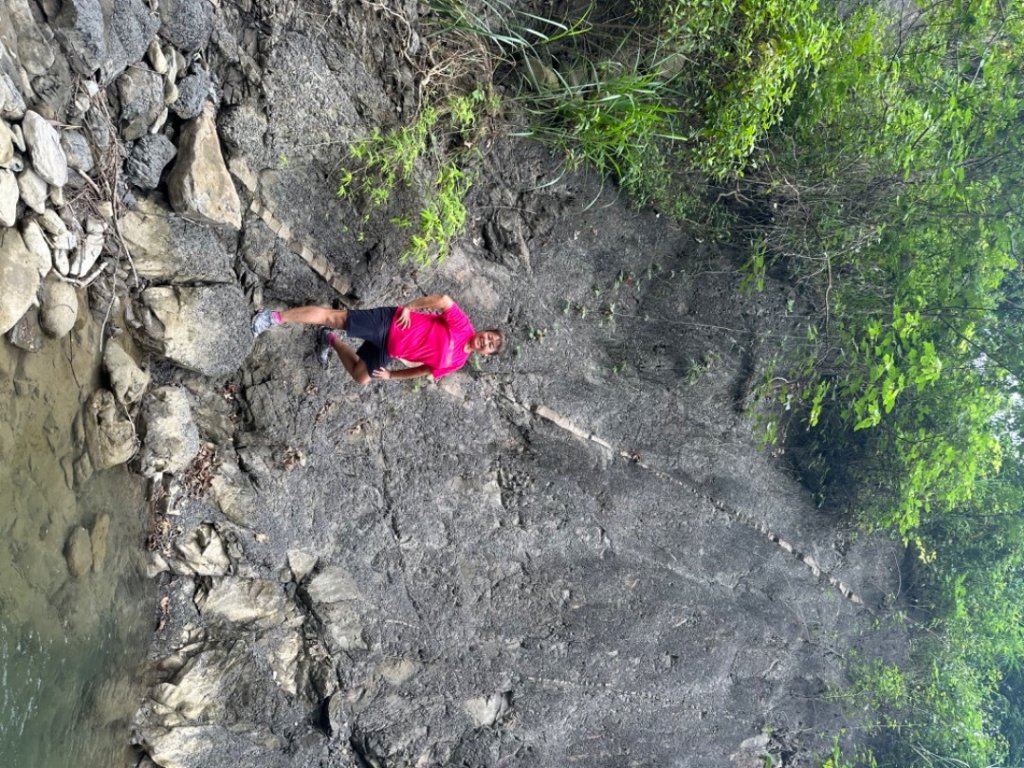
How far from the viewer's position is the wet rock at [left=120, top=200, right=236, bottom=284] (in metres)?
3.63

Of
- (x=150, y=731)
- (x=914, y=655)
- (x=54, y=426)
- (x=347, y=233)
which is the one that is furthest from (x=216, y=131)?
(x=914, y=655)

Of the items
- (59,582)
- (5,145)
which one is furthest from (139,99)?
(59,582)

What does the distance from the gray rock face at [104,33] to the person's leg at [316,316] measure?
152 centimetres

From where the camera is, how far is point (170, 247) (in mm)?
3750

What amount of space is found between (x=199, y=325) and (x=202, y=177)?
0.82 m

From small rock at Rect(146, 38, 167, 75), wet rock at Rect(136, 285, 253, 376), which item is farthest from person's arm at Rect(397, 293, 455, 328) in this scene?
small rock at Rect(146, 38, 167, 75)

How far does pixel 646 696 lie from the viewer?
244 inches

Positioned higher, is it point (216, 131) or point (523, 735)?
point (216, 131)

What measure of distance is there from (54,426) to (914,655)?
8.39 metres

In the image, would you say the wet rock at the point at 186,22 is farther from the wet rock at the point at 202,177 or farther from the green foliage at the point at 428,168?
the green foliage at the point at 428,168

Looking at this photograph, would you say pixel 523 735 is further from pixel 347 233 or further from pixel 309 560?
pixel 347 233

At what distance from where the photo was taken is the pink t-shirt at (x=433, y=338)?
14.2 feet

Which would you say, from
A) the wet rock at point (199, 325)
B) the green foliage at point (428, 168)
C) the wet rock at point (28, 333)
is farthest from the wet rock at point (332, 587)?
the wet rock at point (28, 333)

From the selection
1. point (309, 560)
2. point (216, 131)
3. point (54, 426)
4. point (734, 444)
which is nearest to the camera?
point (54, 426)
